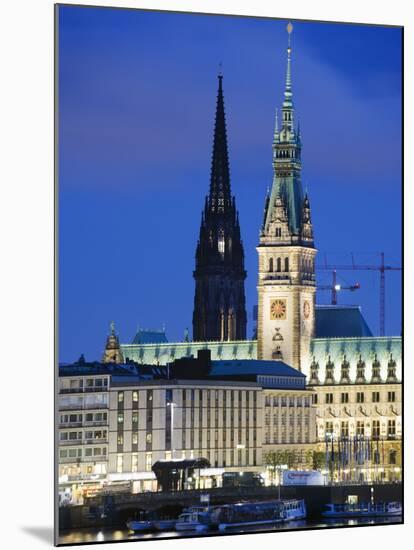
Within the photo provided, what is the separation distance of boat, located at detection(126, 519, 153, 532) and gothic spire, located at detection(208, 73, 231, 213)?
11.3 feet

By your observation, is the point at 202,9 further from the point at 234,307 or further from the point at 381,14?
the point at 234,307

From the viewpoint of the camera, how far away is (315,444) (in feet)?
121

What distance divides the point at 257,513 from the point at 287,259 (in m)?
3.24

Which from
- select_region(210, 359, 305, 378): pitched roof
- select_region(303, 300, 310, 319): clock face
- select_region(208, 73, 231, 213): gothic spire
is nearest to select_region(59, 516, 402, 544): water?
select_region(210, 359, 305, 378): pitched roof

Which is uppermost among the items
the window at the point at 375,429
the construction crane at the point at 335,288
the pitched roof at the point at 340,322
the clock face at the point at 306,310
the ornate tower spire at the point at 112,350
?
the construction crane at the point at 335,288

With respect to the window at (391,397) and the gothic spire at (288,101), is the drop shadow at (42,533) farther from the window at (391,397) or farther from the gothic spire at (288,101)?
the window at (391,397)

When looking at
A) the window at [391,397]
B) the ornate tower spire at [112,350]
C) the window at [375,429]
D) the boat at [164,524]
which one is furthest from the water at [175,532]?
the window at [391,397]

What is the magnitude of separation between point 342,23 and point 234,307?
159 inches

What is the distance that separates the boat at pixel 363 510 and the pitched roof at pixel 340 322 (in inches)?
77.9

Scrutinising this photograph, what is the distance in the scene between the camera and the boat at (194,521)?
111 feet

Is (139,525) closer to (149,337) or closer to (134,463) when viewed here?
(134,463)

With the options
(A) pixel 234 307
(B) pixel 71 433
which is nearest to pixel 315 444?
(A) pixel 234 307

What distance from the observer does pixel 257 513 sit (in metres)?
34.7
